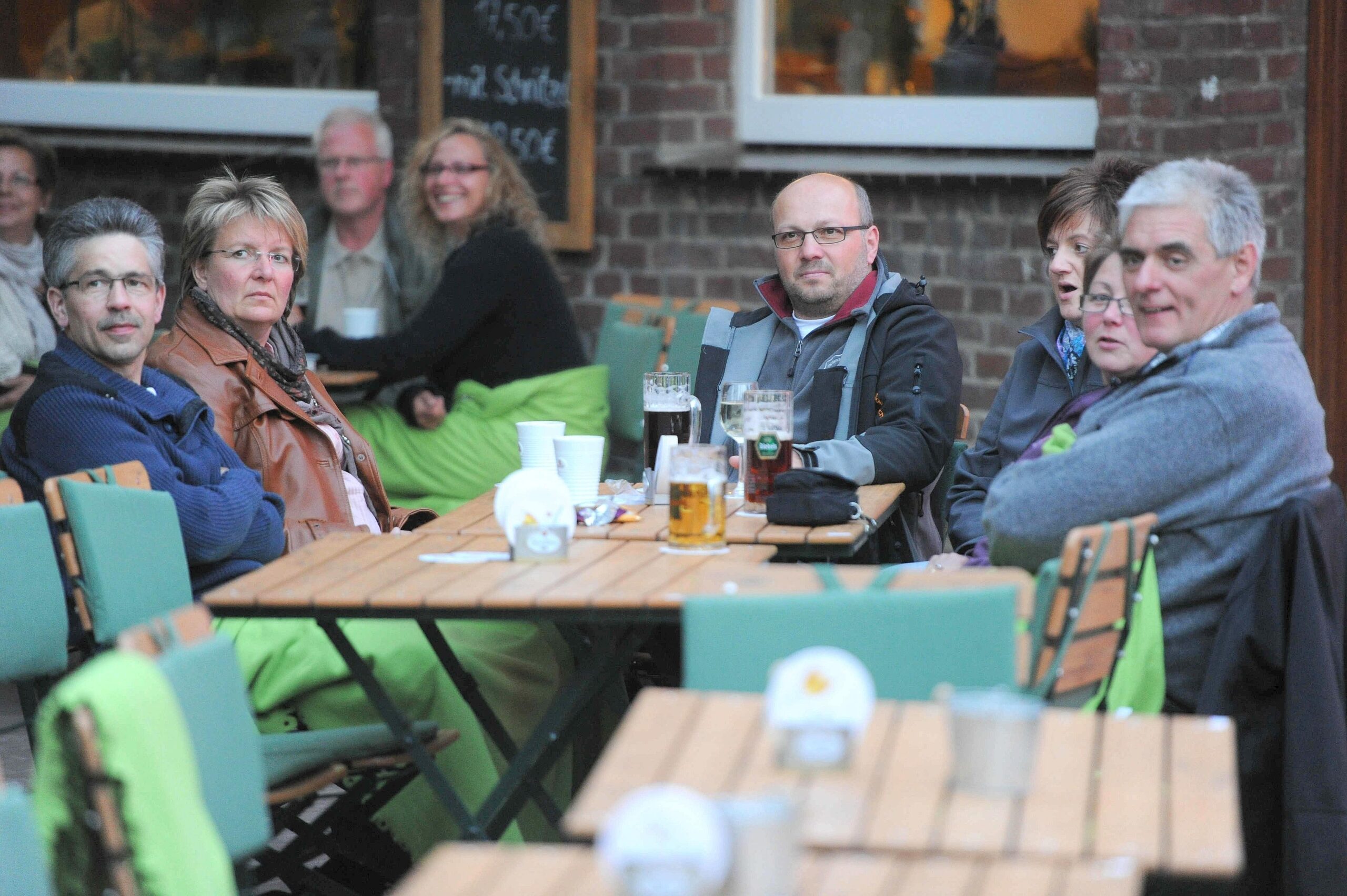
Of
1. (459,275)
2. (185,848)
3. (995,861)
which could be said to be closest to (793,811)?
(995,861)

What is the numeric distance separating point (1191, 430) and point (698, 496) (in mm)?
877

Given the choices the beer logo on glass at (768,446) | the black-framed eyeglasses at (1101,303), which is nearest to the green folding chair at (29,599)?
the beer logo on glass at (768,446)

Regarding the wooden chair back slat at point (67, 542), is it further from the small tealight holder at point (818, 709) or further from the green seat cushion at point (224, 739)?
the small tealight holder at point (818, 709)

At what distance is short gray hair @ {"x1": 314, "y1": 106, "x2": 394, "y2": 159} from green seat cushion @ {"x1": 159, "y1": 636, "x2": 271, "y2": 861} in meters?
4.67

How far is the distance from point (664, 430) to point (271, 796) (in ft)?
4.10

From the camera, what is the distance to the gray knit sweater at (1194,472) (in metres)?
2.78

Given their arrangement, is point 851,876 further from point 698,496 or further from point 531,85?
point 531,85

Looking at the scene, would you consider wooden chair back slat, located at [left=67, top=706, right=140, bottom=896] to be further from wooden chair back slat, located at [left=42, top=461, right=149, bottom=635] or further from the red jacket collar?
the red jacket collar

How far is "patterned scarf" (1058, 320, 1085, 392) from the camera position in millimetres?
3848

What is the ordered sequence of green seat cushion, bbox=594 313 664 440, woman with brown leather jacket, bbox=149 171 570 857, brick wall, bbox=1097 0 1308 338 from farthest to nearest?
green seat cushion, bbox=594 313 664 440 < brick wall, bbox=1097 0 1308 338 < woman with brown leather jacket, bbox=149 171 570 857

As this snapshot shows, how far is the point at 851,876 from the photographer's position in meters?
1.65

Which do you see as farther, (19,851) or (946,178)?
(946,178)

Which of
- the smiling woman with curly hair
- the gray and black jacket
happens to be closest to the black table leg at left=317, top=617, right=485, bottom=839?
the gray and black jacket

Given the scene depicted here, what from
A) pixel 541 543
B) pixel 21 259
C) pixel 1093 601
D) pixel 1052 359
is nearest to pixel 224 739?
pixel 541 543
